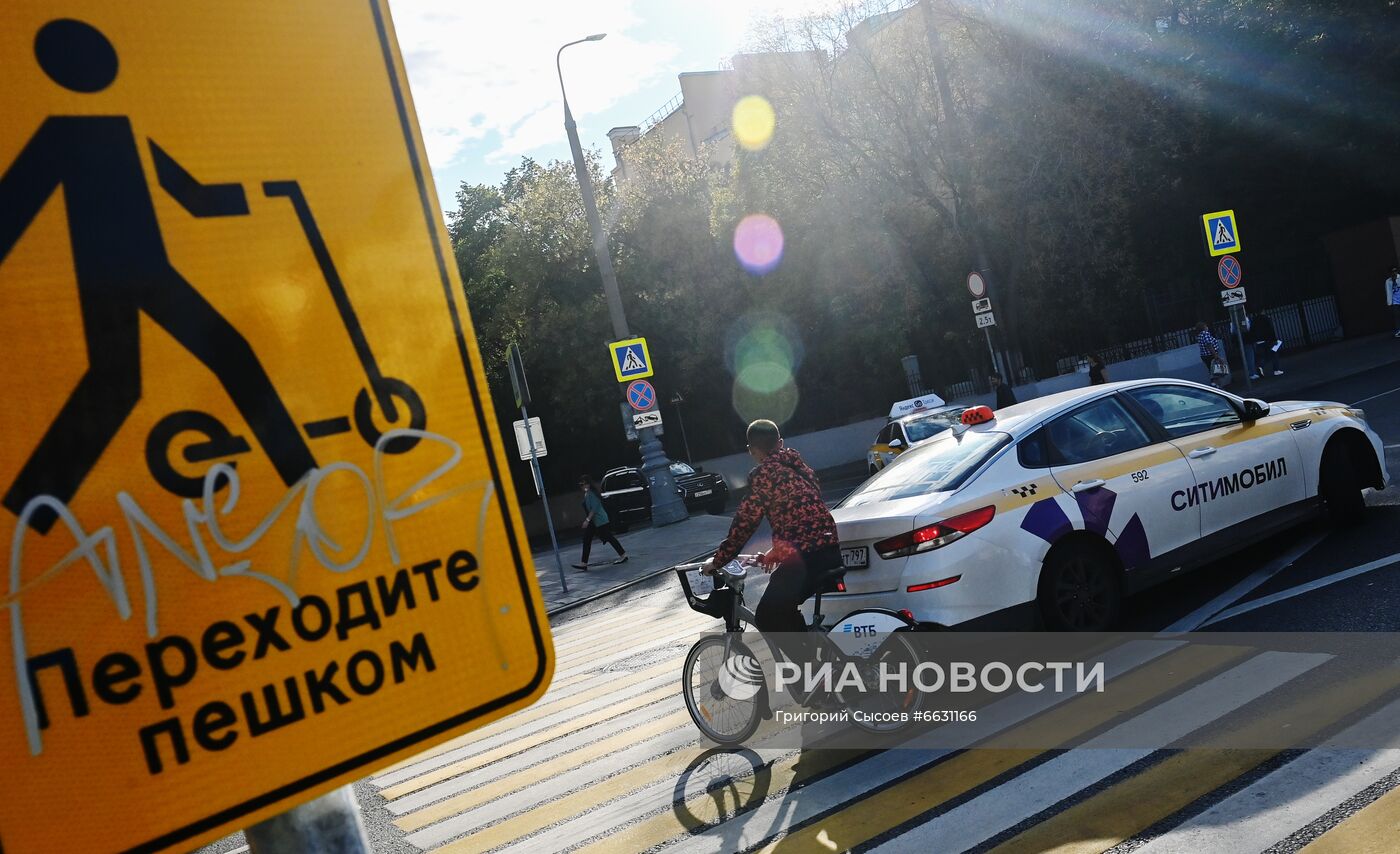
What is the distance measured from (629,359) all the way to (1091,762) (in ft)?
58.9

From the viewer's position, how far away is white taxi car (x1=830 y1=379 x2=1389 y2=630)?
21.6 ft

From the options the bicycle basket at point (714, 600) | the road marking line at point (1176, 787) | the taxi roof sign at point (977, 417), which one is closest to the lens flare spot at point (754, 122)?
the taxi roof sign at point (977, 417)

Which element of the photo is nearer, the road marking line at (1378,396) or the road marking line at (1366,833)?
the road marking line at (1366,833)

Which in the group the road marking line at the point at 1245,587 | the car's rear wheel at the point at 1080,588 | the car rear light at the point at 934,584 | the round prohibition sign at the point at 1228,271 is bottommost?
the road marking line at the point at 1245,587

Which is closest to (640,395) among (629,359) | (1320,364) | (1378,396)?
(629,359)

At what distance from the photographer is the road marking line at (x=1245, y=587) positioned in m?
7.29

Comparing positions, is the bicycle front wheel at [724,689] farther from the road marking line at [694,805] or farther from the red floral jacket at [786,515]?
the red floral jacket at [786,515]

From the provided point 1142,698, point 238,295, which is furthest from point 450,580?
point 1142,698

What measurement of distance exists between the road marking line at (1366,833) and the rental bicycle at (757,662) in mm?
2433

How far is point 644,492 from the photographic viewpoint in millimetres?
31422

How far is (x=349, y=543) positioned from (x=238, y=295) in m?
0.28

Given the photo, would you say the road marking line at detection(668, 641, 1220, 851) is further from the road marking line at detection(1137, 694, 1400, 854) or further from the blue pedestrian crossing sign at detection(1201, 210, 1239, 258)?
the blue pedestrian crossing sign at detection(1201, 210, 1239, 258)

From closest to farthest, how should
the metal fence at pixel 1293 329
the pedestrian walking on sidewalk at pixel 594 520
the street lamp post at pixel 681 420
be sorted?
1. the pedestrian walking on sidewalk at pixel 594 520
2. the metal fence at pixel 1293 329
3. the street lamp post at pixel 681 420

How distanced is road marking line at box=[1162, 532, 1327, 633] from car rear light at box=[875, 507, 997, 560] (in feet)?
5.37
